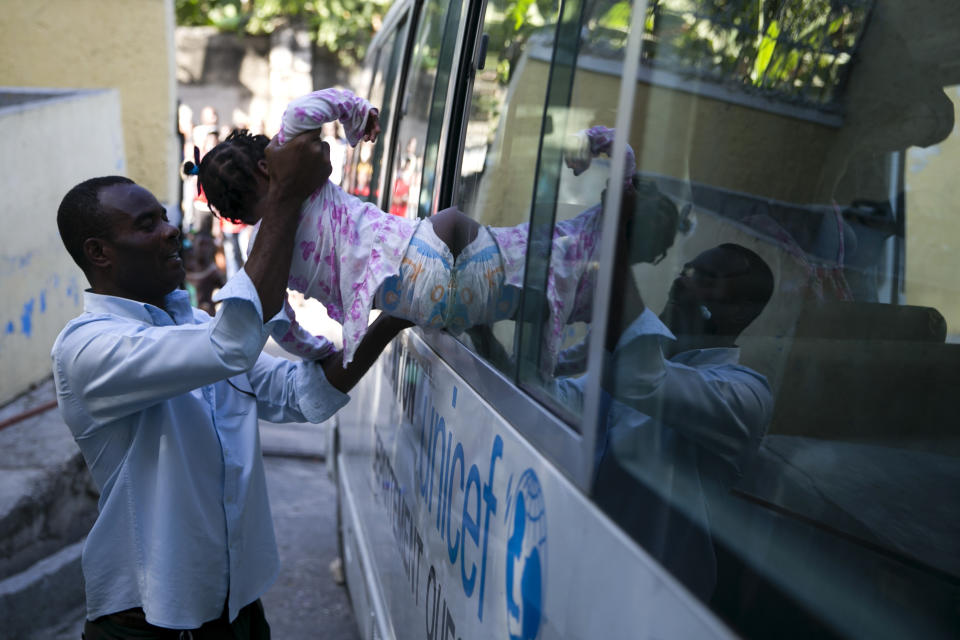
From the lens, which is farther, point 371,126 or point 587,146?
point 371,126

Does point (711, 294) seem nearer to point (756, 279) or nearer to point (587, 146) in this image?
point (756, 279)

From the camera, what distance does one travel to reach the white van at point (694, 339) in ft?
3.80

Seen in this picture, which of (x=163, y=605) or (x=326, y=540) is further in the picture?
(x=326, y=540)

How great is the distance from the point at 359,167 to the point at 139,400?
2.79m

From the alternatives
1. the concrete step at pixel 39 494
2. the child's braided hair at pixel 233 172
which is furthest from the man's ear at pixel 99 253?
the concrete step at pixel 39 494

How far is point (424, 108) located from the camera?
9.46 ft

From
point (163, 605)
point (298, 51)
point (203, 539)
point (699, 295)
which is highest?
point (298, 51)

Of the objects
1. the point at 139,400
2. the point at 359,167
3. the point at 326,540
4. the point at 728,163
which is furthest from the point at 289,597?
the point at 728,163

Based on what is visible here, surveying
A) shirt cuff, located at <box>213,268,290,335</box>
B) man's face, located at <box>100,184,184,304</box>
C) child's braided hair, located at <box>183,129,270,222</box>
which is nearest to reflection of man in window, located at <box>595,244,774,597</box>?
shirt cuff, located at <box>213,268,290,335</box>

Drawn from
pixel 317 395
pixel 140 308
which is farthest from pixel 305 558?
pixel 140 308

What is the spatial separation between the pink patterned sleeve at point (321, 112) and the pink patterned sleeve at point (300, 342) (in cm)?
52

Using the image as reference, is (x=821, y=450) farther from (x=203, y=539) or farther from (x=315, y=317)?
(x=315, y=317)

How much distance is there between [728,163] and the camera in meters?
1.81

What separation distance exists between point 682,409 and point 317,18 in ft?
46.1
